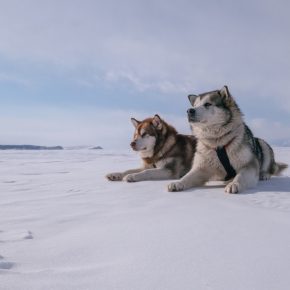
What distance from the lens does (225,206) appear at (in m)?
2.79

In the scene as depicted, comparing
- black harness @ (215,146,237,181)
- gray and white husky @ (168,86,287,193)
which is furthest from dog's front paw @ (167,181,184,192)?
black harness @ (215,146,237,181)

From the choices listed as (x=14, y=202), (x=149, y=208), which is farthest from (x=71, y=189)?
(x=149, y=208)

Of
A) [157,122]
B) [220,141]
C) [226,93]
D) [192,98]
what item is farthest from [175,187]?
[157,122]

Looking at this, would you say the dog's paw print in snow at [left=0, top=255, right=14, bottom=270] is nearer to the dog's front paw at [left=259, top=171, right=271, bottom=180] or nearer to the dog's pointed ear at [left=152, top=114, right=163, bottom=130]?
the dog's front paw at [left=259, top=171, right=271, bottom=180]

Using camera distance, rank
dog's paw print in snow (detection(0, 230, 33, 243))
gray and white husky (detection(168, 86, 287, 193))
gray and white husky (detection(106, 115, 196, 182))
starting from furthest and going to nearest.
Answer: gray and white husky (detection(106, 115, 196, 182))
gray and white husky (detection(168, 86, 287, 193))
dog's paw print in snow (detection(0, 230, 33, 243))

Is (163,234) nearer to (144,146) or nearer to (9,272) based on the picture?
(9,272)

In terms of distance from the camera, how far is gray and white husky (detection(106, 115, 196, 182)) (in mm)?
5430

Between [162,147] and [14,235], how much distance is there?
372cm

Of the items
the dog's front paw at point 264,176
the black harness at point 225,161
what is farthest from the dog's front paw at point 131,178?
the dog's front paw at point 264,176

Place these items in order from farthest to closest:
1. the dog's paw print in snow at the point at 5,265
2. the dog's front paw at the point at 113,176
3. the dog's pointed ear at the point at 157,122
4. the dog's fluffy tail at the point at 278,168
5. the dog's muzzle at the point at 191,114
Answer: the dog's pointed ear at the point at 157,122 → the dog's fluffy tail at the point at 278,168 → the dog's front paw at the point at 113,176 → the dog's muzzle at the point at 191,114 → the dog's paw print in snow at the point at 5,265

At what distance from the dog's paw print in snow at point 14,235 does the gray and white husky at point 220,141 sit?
2.10 meters

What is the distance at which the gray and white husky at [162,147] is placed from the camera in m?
5.43

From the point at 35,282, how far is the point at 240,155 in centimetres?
316

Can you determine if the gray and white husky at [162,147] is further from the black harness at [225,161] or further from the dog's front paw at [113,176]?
the black harness at [225,161]
